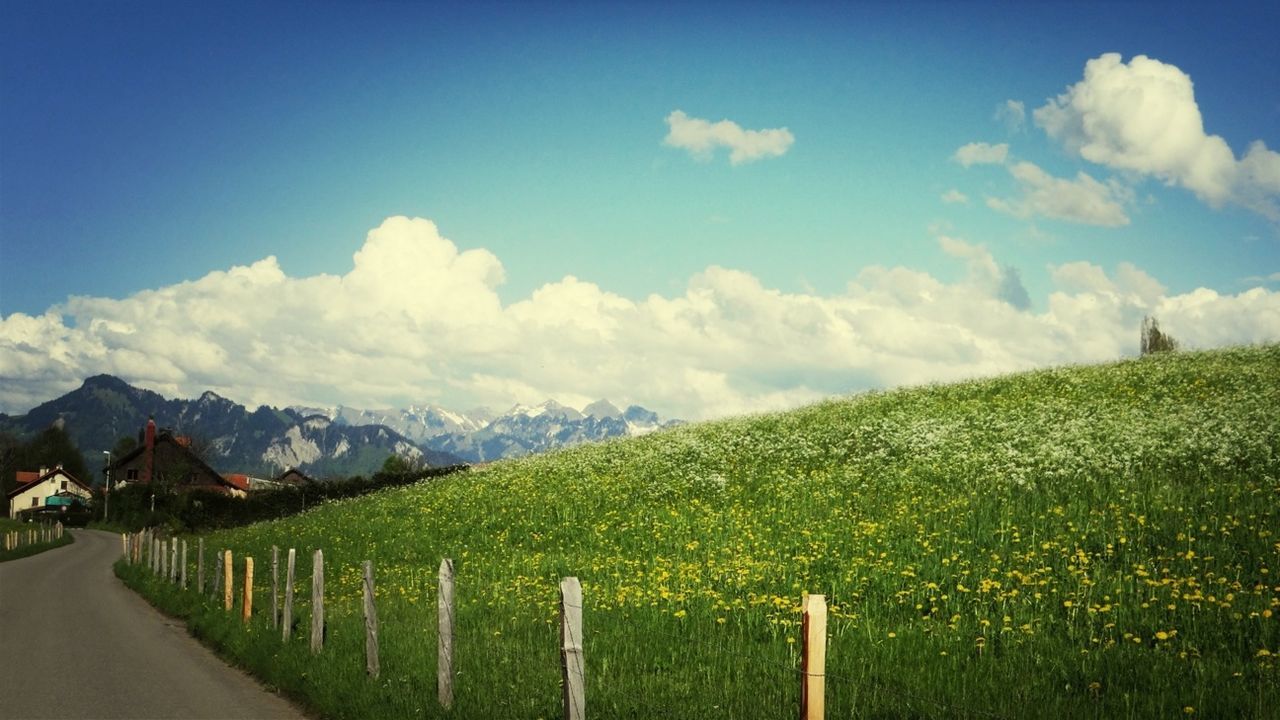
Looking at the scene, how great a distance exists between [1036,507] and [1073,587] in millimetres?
6727

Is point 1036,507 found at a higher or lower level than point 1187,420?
lower

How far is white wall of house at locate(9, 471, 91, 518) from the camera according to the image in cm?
15562

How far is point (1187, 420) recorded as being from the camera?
28.9 m

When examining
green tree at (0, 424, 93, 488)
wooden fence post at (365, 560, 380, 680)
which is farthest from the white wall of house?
wooden fence post at (365, 560, 380, 680)

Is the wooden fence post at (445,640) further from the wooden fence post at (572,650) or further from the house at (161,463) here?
the house at (161,463)

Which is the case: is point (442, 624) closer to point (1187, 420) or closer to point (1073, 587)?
point (1073, 587)

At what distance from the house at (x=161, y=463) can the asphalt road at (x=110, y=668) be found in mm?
81985

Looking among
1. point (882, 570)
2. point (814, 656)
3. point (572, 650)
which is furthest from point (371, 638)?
point (882, 570)

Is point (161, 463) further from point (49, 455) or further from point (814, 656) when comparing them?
point (814, 656)

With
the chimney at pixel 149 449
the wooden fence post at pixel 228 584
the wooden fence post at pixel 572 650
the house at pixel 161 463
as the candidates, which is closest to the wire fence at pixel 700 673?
the wooden fence post at pixel 572 650

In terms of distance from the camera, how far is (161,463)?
118188 millimetres

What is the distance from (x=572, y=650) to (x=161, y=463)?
4968 inches

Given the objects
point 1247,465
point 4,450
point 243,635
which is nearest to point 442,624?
point 243,635

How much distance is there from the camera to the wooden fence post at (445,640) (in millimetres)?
11664
